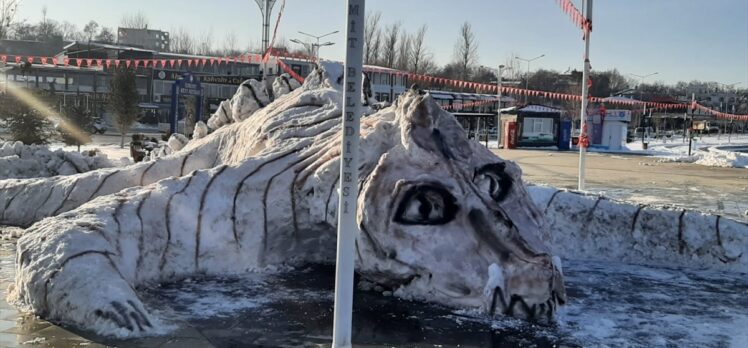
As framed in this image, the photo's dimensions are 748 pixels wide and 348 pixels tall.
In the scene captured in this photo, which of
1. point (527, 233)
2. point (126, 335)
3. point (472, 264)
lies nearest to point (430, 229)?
point (472, 264)

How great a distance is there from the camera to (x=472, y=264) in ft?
13.5

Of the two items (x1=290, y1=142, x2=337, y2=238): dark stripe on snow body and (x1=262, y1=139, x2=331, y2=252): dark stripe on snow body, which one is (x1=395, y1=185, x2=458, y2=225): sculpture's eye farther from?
Answer: (x1=262, y1=139, x2=331, y2=252): dark stripe on snow body

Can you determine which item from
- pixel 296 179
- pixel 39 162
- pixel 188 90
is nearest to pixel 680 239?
pixel 296 179

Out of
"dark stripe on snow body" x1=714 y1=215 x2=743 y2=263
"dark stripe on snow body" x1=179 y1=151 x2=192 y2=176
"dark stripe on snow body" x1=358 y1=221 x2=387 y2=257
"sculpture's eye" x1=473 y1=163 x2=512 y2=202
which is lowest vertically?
"dark stripe on snow body" x1=714 y1=215 x2=743 y2=263

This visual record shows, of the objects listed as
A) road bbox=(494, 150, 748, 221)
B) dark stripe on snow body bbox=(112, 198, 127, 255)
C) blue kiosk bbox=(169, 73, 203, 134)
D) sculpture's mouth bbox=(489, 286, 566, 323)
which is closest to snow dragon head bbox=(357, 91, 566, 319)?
sculpture's mouth bbox=(489, 286, 566, 323)

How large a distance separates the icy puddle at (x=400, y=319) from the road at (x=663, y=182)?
482cm

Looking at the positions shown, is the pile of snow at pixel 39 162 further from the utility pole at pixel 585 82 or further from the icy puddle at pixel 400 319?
the utility pole at pixel 585 82

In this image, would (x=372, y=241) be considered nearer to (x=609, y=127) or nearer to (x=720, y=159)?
(x=720, y=159)

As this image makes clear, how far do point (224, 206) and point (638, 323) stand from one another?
2.77 m

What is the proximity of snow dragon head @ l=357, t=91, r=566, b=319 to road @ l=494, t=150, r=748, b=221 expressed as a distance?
19.2 ft

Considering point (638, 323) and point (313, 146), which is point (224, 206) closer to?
point (313, 146)

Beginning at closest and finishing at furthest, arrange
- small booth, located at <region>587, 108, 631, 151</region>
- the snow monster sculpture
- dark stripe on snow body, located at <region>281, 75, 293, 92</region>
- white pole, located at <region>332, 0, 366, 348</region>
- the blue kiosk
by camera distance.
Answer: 1. white pole, located at <region>332, 0, 366, 348</region>
2. the snow monster sculpture
3. dark stripe on snow body, located at <region>281, 75, 293, 92</region>
4. the blue kiosk
5. small booth, located at <region>587, 108, 631, 151</region>

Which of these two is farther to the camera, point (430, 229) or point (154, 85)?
point (154, 85)

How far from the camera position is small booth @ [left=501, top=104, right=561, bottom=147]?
3288 centimetres
